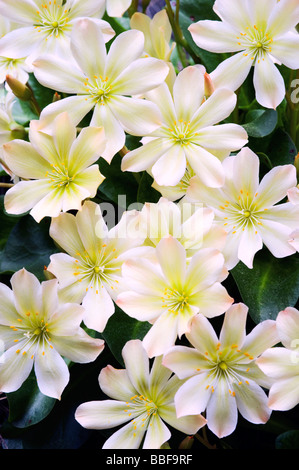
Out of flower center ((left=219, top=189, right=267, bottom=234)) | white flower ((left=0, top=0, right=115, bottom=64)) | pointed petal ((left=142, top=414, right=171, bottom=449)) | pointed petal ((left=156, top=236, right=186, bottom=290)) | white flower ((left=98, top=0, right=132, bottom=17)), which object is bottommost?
pointed petal ((left=142, top=414, right=171, bottom=449))

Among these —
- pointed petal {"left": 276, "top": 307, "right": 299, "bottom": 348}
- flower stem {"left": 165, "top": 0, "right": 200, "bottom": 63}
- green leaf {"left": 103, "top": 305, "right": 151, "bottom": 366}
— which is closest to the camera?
pointed petal {"left": 276, "top": 307, "right": 299, "bottom": 348}

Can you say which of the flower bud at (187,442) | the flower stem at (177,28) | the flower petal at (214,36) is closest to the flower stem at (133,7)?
the flower stem at (177,28)

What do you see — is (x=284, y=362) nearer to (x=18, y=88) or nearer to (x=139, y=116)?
(x=139, y=116)

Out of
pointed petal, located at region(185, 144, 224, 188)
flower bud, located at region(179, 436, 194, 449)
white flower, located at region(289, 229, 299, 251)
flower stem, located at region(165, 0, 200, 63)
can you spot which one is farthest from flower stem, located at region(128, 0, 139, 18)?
flower bud, located at region(179, 436, 194, 449)

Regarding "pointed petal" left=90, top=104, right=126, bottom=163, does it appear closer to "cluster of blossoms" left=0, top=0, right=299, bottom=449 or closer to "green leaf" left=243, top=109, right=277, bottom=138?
"cluster of blossoms" left=0, top=0, right=299, bottom=449

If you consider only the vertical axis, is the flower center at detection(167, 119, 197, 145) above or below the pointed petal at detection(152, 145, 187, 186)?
above
